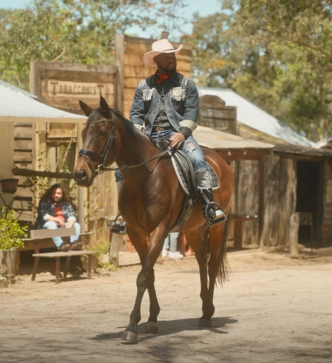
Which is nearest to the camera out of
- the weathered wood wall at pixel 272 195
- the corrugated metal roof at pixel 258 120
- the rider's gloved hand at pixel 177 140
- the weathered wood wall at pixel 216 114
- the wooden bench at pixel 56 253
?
the rider's gloved hand at pixel 177 140

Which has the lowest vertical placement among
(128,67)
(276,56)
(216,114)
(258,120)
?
A: (216,114)

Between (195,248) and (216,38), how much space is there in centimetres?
4967

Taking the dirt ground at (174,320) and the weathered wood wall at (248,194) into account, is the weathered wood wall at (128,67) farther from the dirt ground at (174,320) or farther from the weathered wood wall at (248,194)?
the weathered wood wall at (248,194)

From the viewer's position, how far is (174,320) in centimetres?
917

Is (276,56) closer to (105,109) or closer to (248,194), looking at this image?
(248,194)

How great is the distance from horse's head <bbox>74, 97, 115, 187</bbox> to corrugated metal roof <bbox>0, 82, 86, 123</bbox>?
5504mm

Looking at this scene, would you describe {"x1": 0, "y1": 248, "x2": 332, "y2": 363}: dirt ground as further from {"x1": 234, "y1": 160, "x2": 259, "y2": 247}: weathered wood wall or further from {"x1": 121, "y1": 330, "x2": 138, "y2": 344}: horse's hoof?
{"x1": 234, "y1": 160, "x2": 259, "y2": 247}: weathered wood wall

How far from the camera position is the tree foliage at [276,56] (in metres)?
21.1

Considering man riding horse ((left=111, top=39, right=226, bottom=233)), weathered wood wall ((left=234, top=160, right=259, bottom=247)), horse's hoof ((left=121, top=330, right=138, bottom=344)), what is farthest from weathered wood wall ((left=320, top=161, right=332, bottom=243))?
horse's hoof ((left=121, top=330, right=138, bottom=344))

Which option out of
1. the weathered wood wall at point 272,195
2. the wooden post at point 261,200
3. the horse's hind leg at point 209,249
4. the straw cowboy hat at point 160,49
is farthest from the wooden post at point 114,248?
the straw cowboy hat at point 160,49

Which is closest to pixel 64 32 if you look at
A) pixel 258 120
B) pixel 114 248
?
pixel 258 120

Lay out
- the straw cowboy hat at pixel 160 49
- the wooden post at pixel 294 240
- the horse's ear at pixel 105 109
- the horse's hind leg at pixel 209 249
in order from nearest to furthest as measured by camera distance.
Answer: the horse's ear at pixel 105 109 → the straw cowboy hat at pixel 160 49 → the horse's hind leg at pixel 209 249 → the wooden post at pixel 294 240

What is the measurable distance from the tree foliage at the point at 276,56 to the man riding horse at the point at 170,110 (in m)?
11.0

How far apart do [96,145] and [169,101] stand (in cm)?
137
